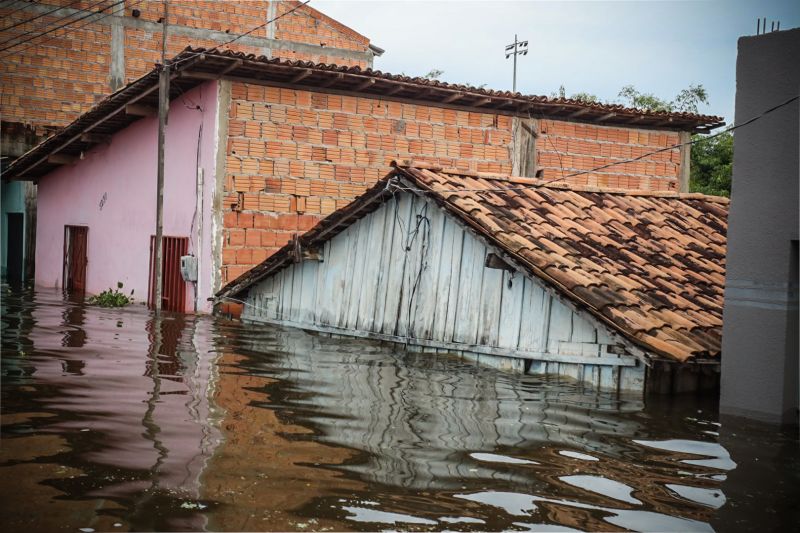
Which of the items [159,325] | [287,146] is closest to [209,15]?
[287,146]

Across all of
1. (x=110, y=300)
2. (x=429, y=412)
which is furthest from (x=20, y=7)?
(x=429, y=412)

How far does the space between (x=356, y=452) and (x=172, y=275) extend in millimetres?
12244

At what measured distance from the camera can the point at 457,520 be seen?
5.28 metres

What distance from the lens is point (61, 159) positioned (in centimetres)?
2280

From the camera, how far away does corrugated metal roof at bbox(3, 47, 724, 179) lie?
52.6 feet

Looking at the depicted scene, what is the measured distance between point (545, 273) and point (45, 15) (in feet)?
68.5

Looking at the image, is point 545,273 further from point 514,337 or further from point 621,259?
point 621,259

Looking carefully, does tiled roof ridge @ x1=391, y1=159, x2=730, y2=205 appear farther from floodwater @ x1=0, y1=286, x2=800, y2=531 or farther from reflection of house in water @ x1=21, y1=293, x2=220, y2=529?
reflection of house in water @ x1=21, y1=293, x2=220, y2=529

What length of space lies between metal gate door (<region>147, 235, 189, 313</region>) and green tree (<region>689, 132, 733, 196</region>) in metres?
18.7

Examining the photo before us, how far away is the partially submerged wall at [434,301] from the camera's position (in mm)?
10297

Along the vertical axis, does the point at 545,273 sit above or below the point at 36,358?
above

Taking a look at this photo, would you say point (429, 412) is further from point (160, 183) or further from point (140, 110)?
point (140, 110)

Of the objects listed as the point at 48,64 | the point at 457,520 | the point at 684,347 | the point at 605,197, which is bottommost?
the point at 457,520

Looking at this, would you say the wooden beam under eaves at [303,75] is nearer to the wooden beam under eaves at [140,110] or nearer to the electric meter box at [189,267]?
Result: the electric meter box at [189,267]
